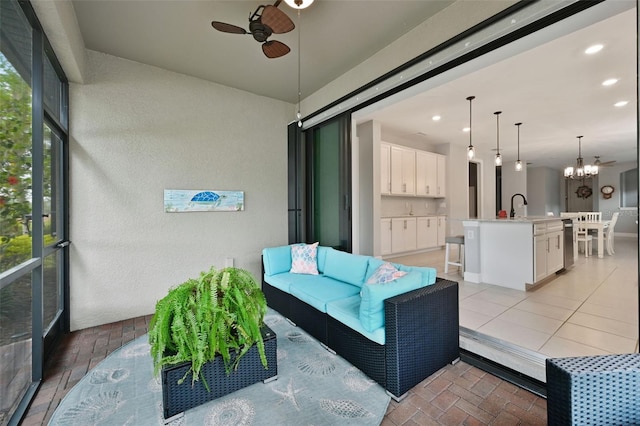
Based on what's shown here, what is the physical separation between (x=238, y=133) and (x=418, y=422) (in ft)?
12.8

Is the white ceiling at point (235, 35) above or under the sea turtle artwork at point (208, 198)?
above

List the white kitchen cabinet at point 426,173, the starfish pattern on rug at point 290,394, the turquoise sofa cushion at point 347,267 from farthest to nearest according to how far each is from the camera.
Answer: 1. the white kitchen cabinet at point 426,173
2. the turquoise sofa cushion at point 347,267
3. the starfish pattern on rug at point 290,394

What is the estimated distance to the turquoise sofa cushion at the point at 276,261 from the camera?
3354 mm

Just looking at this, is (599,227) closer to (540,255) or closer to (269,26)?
(540,255)

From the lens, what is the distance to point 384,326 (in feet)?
6.04

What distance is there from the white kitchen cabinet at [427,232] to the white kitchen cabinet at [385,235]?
1065 mm

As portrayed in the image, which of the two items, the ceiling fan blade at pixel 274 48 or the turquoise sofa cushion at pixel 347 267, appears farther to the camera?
the turquoise sofa cushion at pixel 347 267

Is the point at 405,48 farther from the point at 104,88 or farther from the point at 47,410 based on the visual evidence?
the point at 47,410

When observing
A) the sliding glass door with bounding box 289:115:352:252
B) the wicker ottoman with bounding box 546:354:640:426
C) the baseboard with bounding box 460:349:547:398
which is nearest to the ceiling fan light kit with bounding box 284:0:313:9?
the sliding glass door with bounding box 289:115:352:252

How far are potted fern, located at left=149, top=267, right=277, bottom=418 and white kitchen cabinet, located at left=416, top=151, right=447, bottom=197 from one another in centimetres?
562

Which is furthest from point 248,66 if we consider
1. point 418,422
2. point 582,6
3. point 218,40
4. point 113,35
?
point 418,422

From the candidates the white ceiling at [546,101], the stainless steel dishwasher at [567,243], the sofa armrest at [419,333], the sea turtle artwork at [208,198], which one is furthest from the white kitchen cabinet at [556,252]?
the sea turtle artwork at [208,198]

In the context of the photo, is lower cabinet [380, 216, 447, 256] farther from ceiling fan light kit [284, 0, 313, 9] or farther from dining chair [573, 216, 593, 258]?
ceiling fan light kit [284, 0, 313, 9]

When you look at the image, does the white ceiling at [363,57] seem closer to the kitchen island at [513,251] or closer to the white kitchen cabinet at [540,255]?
the kitchen island at [513,251]
